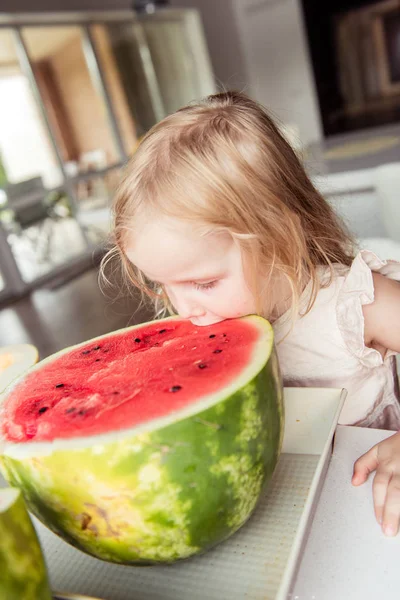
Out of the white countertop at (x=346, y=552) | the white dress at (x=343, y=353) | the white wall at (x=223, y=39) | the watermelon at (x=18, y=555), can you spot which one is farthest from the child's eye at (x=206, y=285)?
the white wall at (x=223, y=39)

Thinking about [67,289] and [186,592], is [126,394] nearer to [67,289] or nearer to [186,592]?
[186,592]

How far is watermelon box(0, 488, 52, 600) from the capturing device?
0.35 metres

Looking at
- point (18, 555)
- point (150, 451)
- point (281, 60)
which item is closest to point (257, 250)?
point (150, 451)

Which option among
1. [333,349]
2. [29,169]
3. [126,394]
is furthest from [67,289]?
[126,394]

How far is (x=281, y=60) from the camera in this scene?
7949mm

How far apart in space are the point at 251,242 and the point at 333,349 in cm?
29

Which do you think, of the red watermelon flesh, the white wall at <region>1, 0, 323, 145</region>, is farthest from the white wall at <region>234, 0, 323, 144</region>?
the red watermelon flesh

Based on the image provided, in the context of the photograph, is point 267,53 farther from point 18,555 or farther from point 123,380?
point 18,555

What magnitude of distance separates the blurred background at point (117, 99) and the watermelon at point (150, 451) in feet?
5.42

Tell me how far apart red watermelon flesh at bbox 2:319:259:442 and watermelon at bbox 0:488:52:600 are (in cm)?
9

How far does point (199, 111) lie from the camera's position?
0.80 m

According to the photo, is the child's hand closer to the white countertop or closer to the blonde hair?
the white countertop

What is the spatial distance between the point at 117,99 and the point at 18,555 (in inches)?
259

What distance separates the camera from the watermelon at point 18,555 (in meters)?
0.35
